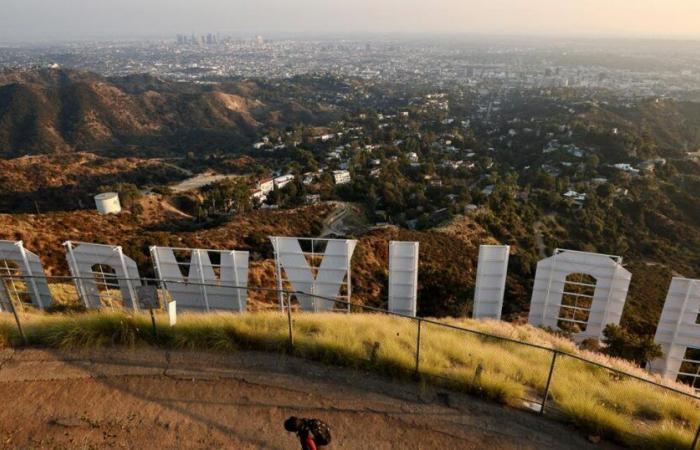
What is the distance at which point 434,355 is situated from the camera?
769 centimetres

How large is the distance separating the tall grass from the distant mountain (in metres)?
90.8

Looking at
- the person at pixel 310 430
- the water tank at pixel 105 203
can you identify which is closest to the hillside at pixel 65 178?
the water tank at pixel 105 203

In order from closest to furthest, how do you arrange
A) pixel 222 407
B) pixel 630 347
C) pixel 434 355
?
pixel 222 407
pixel 434 355
pixel 630 347

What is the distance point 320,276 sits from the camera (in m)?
11.3

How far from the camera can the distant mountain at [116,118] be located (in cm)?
9156

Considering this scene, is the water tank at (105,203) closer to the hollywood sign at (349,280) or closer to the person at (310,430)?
the hollywood sign at (349,280)

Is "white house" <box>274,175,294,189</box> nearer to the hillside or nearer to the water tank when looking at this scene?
the hillside

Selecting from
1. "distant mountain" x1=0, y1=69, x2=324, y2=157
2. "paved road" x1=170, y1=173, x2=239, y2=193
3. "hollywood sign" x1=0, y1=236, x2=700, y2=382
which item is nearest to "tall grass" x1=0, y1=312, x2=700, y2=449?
"hollywood sign" x1=0, y1=236, x2=700, y2=382

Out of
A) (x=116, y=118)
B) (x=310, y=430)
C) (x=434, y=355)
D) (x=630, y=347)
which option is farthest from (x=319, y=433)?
(x=116, y=118)

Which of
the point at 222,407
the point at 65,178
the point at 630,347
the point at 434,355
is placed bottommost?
the point at 65,178

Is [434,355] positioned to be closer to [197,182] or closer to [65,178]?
[197,182]

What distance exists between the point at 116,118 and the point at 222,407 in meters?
113

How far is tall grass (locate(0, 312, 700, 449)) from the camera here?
636 cm

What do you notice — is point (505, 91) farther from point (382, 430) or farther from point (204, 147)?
point (382, 430)
